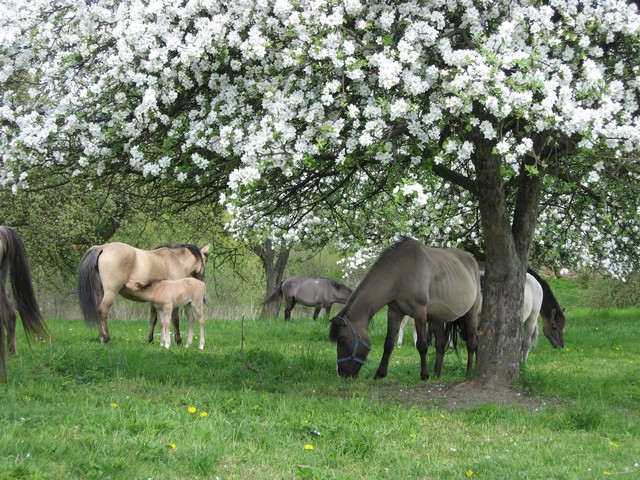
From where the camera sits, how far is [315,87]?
7.98 metres

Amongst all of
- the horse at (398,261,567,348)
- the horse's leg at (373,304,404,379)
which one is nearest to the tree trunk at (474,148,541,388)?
the horse's leg at (373,304,404,379)

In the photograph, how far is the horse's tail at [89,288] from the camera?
44.5ft

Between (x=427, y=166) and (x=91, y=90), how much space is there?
12.0 ft

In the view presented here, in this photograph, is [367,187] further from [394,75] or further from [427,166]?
[394,75]

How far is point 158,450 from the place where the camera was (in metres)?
5.79

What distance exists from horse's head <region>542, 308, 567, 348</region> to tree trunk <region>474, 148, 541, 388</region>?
7.55 metres

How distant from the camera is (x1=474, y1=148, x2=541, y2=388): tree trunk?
994 centimetres

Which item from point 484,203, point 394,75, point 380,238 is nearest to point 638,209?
point 484,203

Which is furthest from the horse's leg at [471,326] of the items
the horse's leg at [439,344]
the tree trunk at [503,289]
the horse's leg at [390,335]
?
the tree trunk at [503,289]

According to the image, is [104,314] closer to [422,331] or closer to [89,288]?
[89,288]

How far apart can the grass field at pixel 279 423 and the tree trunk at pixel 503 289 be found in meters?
0.49

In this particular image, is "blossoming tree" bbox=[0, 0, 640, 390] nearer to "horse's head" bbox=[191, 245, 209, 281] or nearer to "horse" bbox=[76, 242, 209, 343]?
"horse" bbox=[76, 242, 209, 343]

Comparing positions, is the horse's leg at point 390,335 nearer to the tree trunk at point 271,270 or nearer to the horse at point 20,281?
the horse at point 20,281

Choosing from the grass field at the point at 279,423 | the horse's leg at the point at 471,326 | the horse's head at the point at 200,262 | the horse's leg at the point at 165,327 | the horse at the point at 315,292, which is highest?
the horse's head at the point at 200,262
